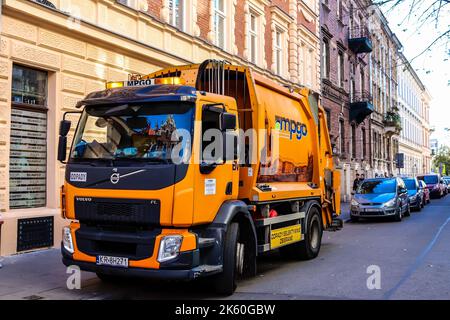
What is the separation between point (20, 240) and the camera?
380 inches

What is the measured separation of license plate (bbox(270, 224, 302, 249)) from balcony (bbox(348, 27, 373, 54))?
27.4m

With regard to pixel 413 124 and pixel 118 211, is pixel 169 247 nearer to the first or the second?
pixel 118 211

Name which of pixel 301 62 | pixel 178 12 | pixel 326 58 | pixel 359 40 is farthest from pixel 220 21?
pixel 359 40

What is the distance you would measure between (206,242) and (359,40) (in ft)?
100

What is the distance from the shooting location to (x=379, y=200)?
57.7 ft

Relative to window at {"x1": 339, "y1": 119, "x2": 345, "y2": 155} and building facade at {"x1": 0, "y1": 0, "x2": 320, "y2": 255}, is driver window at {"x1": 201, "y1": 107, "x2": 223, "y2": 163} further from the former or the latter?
window at {"x1": 339, "y1": 119, "x2": 345, "y2": 155}

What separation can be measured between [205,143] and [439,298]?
363 centimetres

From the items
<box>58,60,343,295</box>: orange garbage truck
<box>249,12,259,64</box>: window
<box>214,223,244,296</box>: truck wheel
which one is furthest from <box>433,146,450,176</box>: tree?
<box>214,223,244,296</box>: truck wheel

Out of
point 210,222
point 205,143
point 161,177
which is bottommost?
point 210,222

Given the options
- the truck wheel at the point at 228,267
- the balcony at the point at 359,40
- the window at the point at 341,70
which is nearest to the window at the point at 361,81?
the balcony at the point at 359,40

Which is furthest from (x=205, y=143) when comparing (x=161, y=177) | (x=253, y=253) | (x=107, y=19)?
(x=107, y=19)

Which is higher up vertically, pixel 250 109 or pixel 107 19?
pixel 107 19

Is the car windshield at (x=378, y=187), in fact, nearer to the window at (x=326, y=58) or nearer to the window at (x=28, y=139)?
the window at (x=326, y=58)

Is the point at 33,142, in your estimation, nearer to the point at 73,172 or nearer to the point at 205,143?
the point at 73,172
